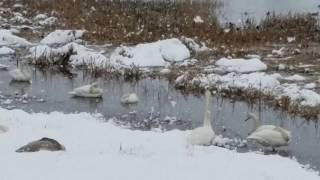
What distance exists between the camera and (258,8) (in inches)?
1155

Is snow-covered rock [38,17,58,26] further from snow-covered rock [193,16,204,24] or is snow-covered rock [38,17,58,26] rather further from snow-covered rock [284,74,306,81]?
snow-covered rock [284,74,306,81]

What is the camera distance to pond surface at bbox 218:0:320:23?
85.6 ft

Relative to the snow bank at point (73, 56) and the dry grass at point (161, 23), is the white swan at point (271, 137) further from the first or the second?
the dry grass at point (161, 23)

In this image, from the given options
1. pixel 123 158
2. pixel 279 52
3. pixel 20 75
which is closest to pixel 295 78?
pixel 279 52

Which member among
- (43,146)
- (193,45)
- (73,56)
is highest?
(193,45)

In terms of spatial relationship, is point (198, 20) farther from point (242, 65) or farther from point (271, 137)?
point (271, 137)

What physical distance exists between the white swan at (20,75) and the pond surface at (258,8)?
11.2 m

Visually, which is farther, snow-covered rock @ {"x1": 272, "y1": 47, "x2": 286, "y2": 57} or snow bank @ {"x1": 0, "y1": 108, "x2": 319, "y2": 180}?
snow-covered rock @ {"x1": 272, "y1": 47, "x2": 286, "y2": 57}

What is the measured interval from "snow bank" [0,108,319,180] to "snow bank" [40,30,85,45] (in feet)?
30.5

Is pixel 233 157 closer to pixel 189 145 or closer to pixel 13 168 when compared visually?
pixel 189 145

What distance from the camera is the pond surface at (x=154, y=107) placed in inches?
442

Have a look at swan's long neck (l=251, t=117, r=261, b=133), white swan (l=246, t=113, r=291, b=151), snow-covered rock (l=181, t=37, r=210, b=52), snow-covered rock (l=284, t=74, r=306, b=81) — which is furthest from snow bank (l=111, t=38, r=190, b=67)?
white swan (l=246, t=113, r=291, b=151)

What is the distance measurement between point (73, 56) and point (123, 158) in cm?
923

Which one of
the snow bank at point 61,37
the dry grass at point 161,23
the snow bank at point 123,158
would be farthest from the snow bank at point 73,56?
the snow bank at point 123,158
